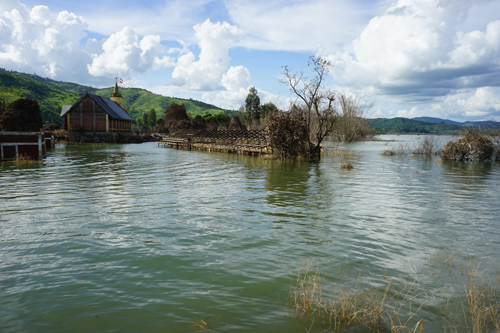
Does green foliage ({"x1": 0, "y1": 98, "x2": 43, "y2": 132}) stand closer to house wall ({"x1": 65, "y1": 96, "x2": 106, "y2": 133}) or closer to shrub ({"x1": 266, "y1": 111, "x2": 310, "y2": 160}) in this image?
house wall ({"x1": 65, "y1": 96, "x2": 106, "y2": 133})

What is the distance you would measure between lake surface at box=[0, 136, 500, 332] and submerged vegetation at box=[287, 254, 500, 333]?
6.4 inches

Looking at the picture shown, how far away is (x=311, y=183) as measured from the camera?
19234 mm

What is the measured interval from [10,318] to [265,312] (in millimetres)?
3961

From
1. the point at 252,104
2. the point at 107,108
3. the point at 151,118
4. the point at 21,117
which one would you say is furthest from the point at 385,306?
the point at 151,118

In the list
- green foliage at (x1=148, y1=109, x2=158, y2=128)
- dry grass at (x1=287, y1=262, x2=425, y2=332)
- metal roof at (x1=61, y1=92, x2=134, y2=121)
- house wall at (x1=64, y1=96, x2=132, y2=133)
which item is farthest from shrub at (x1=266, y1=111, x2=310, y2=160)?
green foliage at (x1=148, y1=109, x2=158, y2=128)

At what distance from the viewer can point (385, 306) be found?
223 inches

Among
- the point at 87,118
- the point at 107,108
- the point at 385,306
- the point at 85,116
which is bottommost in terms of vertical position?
the point at 385,306

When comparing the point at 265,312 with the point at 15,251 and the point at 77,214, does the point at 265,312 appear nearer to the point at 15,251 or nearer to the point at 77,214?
the point at 15,251

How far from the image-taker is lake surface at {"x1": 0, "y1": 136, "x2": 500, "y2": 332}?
217 inches

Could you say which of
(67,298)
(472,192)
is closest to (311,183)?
(472,192)

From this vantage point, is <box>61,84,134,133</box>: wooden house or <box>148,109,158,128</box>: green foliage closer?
<box>61,84,134,133</box>: wooden house

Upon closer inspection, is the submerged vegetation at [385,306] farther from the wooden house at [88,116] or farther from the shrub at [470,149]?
the wooden house at [88,116]

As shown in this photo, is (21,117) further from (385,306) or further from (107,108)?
(385,306)

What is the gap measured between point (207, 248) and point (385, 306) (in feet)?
14.2
